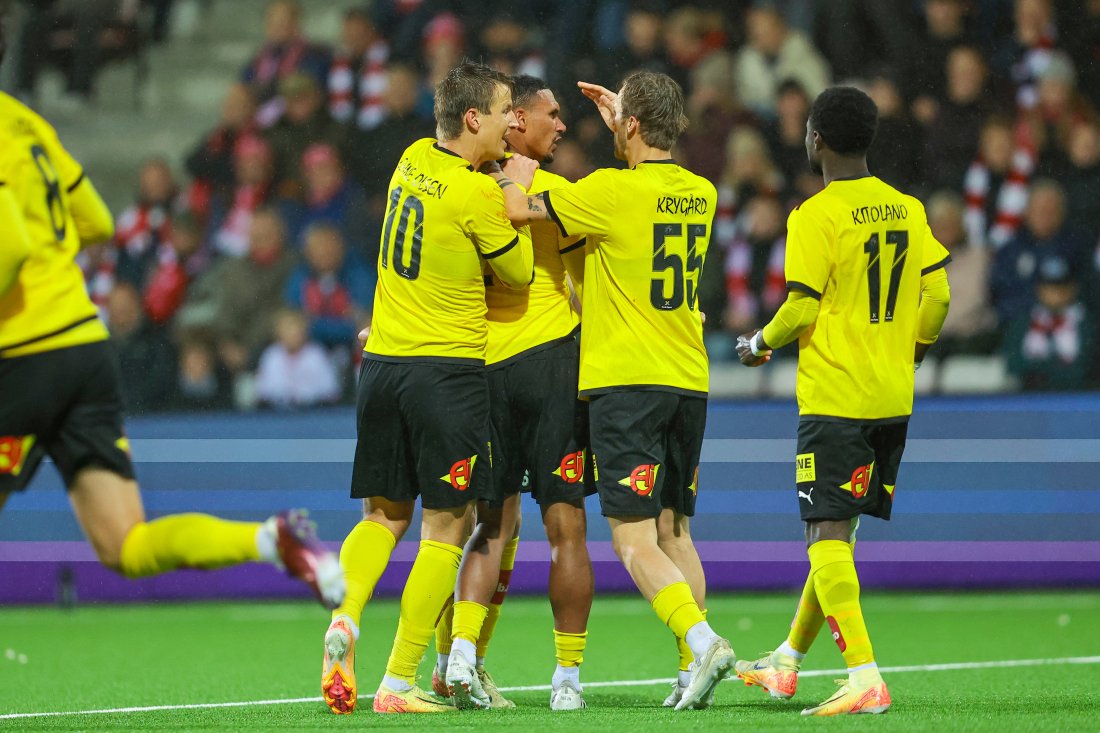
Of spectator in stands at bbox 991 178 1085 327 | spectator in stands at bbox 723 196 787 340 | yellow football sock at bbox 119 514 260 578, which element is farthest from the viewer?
spectator in stands at bbox 723 196 787 340

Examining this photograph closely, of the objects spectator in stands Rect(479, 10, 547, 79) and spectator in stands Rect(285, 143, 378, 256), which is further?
spectator in stands Rect(479, 10, 547, 79)

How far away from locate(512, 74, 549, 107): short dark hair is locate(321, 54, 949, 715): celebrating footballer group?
377 mm

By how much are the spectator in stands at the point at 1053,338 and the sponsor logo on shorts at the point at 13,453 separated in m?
8.17

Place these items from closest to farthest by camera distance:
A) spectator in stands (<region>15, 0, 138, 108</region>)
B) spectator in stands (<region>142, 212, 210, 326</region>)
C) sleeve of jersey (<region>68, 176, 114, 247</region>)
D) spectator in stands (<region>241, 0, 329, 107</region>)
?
1. sleeve of jersey (<region>68, 176, 114, 247</region>)
2. spectator in stands (<region>142, 212, 210, 326</region>)
3. spectator in stands (<region>241, 0, 329, 107</region>)
4. spectator in stands (<region>15, 0, 138, 108</region>)

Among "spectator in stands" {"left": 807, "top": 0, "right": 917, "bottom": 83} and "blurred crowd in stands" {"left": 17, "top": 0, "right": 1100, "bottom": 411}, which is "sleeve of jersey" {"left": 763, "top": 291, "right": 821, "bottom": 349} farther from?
"spectator in stands" {"left": 807, "top": 0, "right": 917, "bottom": 83}

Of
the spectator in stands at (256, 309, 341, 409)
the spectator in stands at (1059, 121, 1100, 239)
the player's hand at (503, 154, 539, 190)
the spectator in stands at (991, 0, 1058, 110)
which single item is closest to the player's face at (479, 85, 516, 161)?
the player's hand at (503, 154, 539, 190)

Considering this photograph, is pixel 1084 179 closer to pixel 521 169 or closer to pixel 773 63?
pixel 773 63

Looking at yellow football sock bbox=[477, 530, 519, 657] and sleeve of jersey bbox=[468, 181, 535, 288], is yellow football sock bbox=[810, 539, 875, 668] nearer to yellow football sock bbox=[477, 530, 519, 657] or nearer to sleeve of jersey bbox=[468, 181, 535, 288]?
yellow football sock bbox=[477, 530, 519, 657]

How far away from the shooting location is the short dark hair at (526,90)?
6.10 meters

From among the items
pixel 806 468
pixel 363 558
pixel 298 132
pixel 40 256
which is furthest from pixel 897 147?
pixel 40 256

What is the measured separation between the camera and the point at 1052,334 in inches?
436

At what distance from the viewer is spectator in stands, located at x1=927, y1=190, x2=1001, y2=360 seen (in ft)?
36.9

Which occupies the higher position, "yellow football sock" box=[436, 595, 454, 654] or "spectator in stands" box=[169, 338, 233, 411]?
"yellow football sock" box=[436, 595, 454, 654]

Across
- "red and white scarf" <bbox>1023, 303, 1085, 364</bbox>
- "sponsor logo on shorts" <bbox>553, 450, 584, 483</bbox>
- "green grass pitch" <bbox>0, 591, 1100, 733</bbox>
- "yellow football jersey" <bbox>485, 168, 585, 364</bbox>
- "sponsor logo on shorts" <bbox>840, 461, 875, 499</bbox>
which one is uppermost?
"yellow football jersey" <bbox>485, 168, 585, 364</bbox>
